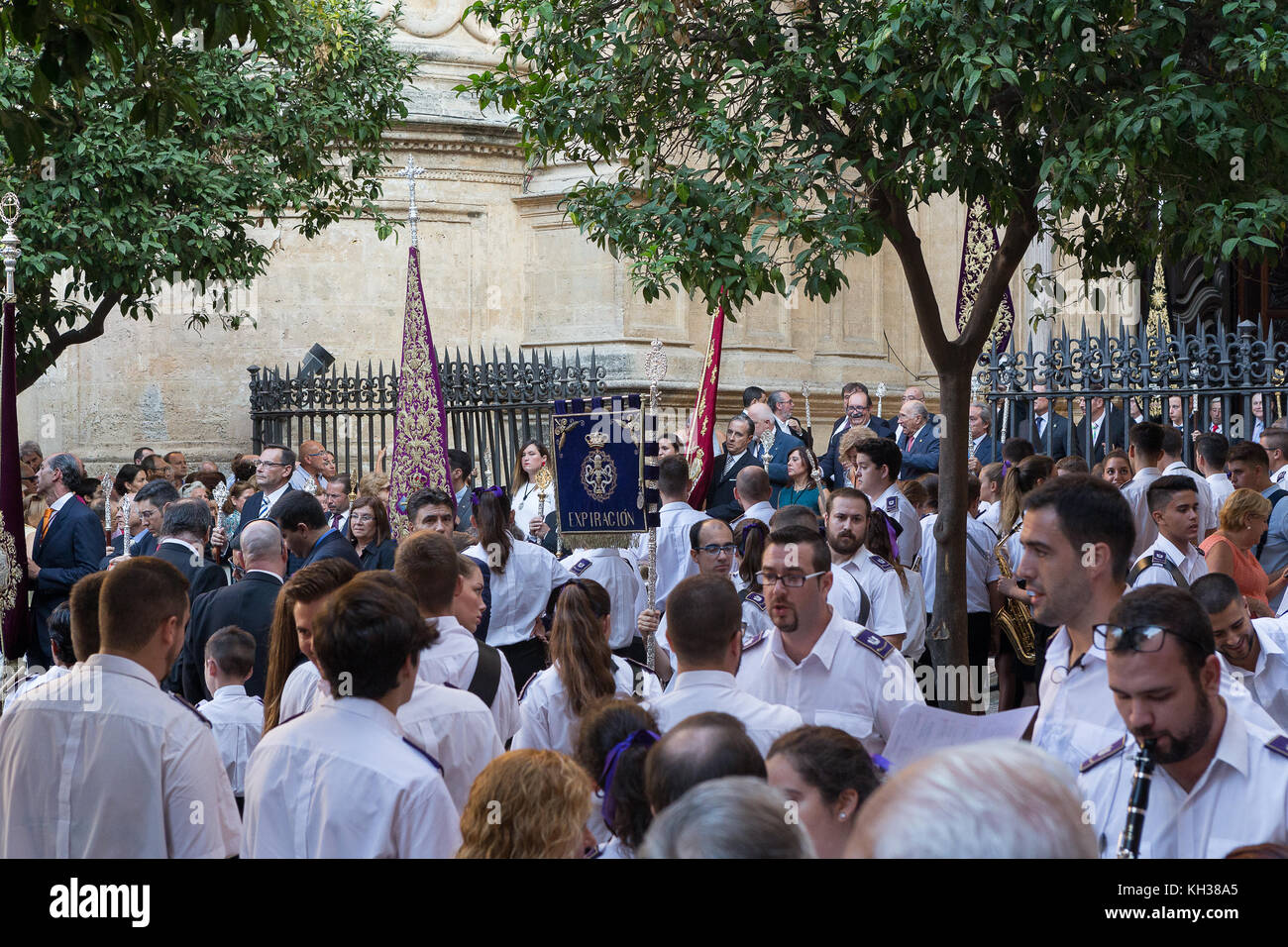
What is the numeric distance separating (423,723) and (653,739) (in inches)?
35.4

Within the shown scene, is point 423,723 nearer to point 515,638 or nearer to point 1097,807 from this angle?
point 1097,807

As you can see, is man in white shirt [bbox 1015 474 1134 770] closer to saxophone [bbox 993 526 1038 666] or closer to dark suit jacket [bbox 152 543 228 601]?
dark suit jacket [bbox 152 543 228 601]

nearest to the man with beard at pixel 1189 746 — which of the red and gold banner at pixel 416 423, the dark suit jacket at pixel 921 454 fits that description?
the red and gold banner at pixel 416 423

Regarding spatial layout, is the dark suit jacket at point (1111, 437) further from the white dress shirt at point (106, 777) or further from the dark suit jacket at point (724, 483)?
the white dress shirt at point (106, 777)

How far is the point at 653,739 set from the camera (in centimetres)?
392

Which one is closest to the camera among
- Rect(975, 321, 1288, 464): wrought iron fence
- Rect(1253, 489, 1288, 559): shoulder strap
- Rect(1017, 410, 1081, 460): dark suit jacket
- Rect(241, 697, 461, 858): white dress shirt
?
Rect(241, 697, 461, 858): white dress shirt

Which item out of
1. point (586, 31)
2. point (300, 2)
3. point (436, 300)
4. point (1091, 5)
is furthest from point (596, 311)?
point (1091, 5)

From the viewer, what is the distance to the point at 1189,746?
10.8 ft

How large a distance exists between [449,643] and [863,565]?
2.47 metres

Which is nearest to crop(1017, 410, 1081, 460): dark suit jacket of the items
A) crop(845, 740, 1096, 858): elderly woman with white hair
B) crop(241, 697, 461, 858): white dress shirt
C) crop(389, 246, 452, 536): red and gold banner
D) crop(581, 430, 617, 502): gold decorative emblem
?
crop(389, 246, 452, 536): red and gold banner

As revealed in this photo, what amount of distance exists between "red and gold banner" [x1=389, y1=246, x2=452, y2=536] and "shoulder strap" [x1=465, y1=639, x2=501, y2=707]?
4455 millimetres

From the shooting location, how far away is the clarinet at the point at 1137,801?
10.7 ft

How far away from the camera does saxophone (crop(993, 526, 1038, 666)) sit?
9.48 m

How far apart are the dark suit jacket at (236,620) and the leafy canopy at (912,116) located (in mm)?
2839
